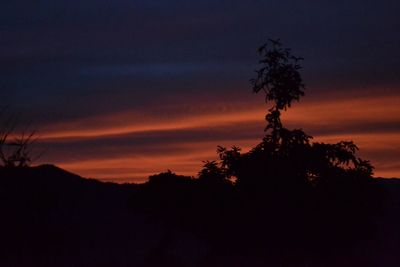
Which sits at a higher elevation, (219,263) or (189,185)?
(189,185)

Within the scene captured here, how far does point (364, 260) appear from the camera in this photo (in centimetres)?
4544

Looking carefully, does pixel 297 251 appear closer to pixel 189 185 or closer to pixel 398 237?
pixel 189 185

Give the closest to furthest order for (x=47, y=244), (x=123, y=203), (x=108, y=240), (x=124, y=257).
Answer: (x=47, y=244)
(x=124, y=257)
(x=108, y=240)
(x=123, y=203)

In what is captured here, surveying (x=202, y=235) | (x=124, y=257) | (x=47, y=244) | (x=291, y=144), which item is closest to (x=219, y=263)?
Answer: (x=202, y=235)

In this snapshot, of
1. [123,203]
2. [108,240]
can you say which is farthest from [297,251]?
[123,203]

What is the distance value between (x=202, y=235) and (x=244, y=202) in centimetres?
281

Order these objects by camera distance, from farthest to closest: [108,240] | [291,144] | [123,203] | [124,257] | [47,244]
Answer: [123,203]
[108,240]
[124,257]
[47,244]
[291,144]

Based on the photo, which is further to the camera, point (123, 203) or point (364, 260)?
point (123, 203)

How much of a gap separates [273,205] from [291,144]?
254 centimetres

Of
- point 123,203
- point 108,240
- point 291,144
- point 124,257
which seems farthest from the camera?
point 123,203

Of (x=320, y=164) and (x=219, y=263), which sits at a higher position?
(x=320, y=164)

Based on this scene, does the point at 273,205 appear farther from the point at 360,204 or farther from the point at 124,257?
the point at 124,257

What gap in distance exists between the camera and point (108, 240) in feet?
218

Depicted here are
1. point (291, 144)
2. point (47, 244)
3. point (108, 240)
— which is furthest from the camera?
point (108, 240)
